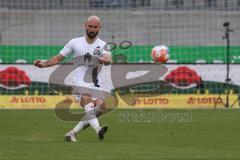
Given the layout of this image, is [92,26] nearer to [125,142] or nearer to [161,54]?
[125,142]

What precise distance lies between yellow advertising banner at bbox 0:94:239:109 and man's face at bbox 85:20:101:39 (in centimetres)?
1733

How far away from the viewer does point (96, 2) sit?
40125 millimetres

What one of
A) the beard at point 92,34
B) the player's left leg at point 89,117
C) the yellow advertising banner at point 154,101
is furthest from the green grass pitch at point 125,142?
the yellow advertising banner at point 154,101

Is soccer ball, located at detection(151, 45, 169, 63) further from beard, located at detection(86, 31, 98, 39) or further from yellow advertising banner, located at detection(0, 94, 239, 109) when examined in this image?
beard, located at detection(86, 31, 98, 39)

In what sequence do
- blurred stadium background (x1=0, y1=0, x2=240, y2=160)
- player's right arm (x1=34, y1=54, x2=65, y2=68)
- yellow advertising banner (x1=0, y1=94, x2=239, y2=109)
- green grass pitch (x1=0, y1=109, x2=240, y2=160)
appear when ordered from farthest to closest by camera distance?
yellow advertising banner (x1=0, y1=94, x2=239, y2=109), blurred stadium background (x1=0, y1=0, x2=240, y2=160), player's right arm (x1=34, y1=54, x2=65, y2=68), green grass pitch (x1=0, y1=109, x2=240, y2=160)

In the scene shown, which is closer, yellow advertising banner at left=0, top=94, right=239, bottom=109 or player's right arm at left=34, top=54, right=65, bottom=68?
player's right arm at left=34, top=54, right=65, bottom=68

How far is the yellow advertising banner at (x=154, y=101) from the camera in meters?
33.1

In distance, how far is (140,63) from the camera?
35.7 meters

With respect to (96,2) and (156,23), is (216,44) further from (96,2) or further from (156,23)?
(96,2)

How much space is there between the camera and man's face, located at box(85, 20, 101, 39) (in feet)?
49.8

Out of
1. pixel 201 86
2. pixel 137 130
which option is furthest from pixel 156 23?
pixel 137 130

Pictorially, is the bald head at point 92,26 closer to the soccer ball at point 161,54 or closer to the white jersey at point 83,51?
the white jersey at point 83,51

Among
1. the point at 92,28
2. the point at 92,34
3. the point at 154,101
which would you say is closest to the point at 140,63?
the point at 154,101

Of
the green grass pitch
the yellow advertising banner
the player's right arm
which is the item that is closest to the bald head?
the player's right arm
